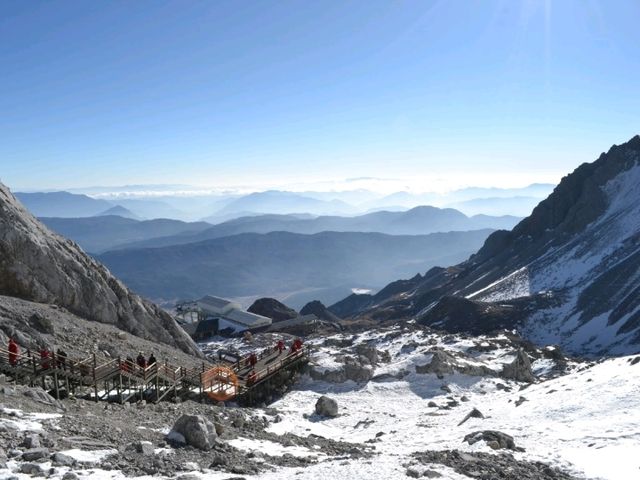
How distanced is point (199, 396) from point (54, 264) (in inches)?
600

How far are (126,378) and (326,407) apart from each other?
1140 centimetres

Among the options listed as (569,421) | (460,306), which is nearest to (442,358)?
(569,421)

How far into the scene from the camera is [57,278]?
115ft

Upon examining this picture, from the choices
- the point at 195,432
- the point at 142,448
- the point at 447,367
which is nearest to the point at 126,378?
the point at 195,432

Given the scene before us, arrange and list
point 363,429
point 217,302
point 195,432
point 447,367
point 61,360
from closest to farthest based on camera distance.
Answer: point 195,432 → point 61,360 → point 363,429 → point 447,367 → point 217,302

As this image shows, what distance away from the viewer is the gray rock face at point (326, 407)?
3005cm

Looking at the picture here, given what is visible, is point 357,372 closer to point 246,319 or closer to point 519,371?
point 519,371

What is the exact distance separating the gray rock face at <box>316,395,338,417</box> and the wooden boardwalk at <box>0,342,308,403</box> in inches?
163

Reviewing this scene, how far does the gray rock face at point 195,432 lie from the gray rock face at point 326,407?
1276 centimetres

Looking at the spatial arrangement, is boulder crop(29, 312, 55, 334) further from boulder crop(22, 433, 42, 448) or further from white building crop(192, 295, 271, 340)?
white building crop(192, 295, 271, 340)

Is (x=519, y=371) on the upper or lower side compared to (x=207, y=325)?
upper

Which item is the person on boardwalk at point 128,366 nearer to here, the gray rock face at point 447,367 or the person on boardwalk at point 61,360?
the person on boardwalk at point 61,360

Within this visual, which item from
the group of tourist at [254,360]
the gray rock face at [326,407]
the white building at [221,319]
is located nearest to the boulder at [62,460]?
the group of tourist at [254,360]

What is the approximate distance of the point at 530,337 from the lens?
72562mm
